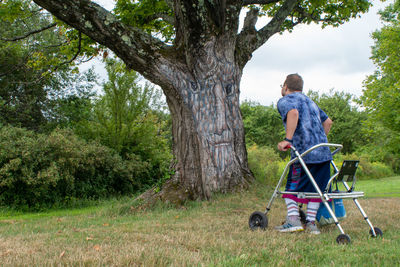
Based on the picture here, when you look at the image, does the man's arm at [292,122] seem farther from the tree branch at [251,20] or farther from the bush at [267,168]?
the bush at [267,168]

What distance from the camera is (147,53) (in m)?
7.85

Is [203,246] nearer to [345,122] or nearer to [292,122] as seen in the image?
[292,122]

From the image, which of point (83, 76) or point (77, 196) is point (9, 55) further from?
point (77, 196)

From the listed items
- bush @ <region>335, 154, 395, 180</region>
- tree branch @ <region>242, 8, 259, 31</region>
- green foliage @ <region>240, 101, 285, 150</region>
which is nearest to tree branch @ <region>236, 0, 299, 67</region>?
tree branch @ <region>242, 8, 259, 31</region>

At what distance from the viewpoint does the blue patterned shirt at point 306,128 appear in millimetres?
4723

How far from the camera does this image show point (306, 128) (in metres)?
4.83

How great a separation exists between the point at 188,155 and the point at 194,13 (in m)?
3.02

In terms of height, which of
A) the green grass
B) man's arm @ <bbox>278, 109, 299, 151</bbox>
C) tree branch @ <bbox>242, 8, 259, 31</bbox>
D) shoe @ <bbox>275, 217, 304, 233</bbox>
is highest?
tree branch @ <bbox>242, 8, 259, 31</bbox>

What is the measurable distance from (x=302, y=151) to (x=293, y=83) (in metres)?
0.97

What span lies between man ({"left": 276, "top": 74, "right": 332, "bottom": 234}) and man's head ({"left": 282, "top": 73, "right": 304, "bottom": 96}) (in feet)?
0.33

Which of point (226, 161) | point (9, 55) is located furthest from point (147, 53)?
point (9, 55)

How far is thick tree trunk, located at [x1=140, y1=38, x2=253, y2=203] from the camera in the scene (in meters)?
7.94

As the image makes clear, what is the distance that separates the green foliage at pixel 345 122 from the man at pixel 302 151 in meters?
39.5

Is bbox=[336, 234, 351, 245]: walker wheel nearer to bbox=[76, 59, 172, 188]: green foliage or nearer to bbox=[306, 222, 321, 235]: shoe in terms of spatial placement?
bbox=[306, 222, 321, 235]: shoe
